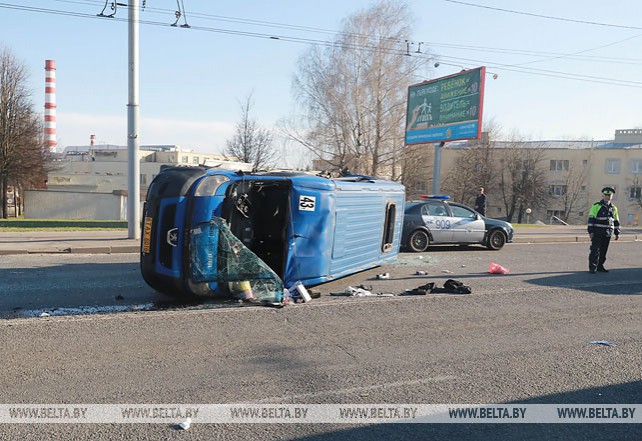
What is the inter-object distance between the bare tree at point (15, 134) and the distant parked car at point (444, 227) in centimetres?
3463

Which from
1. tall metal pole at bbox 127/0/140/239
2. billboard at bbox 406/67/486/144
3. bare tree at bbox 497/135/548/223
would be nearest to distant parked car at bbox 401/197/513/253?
tall metal pole at bbox 127/0/140/239

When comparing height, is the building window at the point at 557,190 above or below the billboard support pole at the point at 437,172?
below

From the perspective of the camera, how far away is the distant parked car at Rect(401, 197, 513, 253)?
15.2 m

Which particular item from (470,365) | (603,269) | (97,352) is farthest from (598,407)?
(603,269)

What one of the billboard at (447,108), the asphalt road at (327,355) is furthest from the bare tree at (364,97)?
the asphalt road at (327,355)

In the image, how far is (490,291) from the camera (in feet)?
Answer: 31.1

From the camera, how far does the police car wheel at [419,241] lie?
15.2 metres

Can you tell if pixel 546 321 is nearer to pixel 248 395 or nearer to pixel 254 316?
pixel 254 316

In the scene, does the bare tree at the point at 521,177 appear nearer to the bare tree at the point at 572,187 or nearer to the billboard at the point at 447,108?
the bare tree at the point at 572,187

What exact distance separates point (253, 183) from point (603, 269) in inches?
337

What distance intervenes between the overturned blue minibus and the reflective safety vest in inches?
207

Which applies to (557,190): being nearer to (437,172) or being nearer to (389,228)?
(437,172)

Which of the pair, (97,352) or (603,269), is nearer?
(97,352)

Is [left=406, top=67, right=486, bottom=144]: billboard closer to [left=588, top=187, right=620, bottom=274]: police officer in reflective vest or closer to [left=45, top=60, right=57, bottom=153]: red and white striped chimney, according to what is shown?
[left=588, top=187, right=620, bottom=274]: police officer in reflective vest
